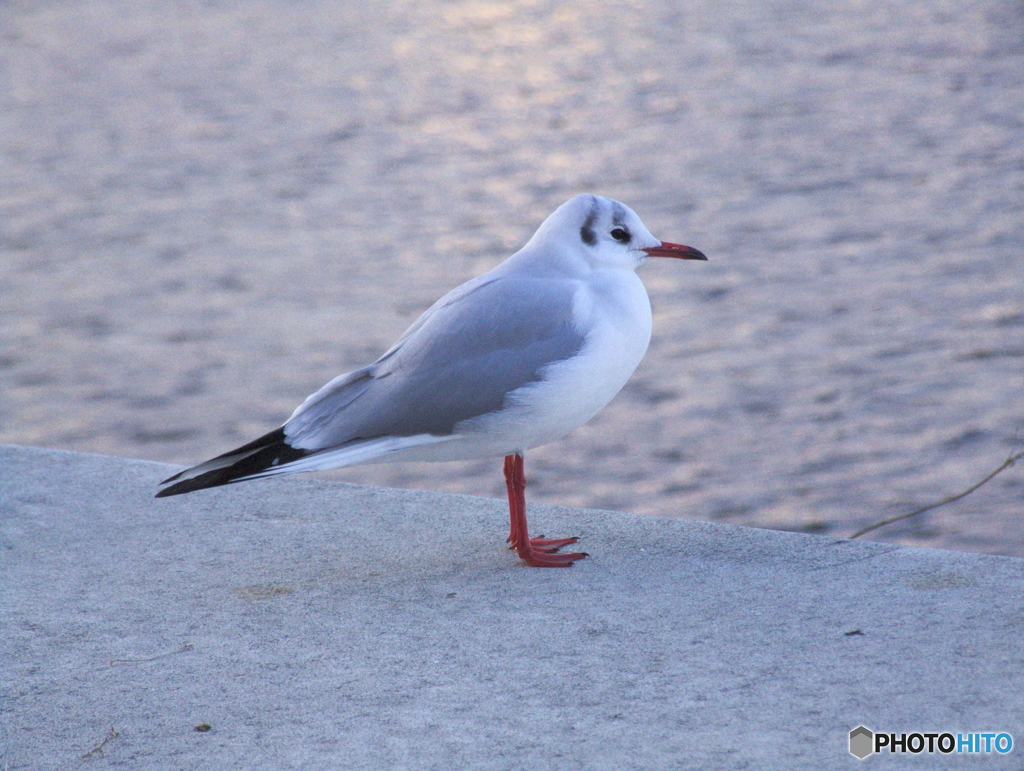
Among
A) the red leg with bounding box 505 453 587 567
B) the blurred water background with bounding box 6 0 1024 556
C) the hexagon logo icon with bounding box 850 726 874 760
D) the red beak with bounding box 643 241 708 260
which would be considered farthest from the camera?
the blurred water background with bounding box 6 0 1024 556

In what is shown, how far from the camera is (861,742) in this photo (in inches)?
103

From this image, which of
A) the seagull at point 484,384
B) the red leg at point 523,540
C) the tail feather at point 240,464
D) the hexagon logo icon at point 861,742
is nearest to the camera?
the hexagon logo icon at point 861,742

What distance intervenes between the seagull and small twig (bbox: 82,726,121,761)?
705 millimetres

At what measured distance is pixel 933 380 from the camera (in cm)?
642

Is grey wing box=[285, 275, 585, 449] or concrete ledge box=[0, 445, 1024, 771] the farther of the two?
grey wing box=[285, 275, 585, 449]

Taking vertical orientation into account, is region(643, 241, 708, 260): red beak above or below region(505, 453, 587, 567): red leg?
above

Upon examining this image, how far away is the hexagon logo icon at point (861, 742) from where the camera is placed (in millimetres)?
2576

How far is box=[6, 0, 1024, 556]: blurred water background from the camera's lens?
6070 millimetres

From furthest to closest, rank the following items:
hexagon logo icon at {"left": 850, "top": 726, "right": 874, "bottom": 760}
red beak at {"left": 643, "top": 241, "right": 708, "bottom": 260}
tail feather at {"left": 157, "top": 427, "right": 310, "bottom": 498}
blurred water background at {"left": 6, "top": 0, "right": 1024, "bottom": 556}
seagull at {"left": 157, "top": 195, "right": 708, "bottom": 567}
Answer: blurred water background at {"left": 6, "top": 0, "right": 1024, "bottom": 556}
red beak at {"left": 643, "top": 241, "right": 708, "bottom": 260}
seagull at {"left": 157, "top": 195, "right": 708, "bottom": 567}
tail feather at {"left": 157, "top": 427, "right": 310, "bottom": 498}
hexagon logo icon at {"left": 850, "top": 726, "right": 874, "bottom": 760}

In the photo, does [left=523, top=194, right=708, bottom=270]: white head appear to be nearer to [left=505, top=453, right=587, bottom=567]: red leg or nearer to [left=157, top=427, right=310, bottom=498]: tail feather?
[left=505, top=453, right=587, bottom=567]: red leg

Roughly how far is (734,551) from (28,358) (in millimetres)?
4604

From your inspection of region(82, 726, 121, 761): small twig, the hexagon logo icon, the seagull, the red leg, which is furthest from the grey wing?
the hexagon logo icon

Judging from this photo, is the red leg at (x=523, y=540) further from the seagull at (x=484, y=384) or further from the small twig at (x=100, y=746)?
the small twig at (x=100, y=746)

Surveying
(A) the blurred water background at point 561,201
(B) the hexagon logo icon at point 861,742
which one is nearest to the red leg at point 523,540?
(B) the hexagon logo icon at point 861,742
